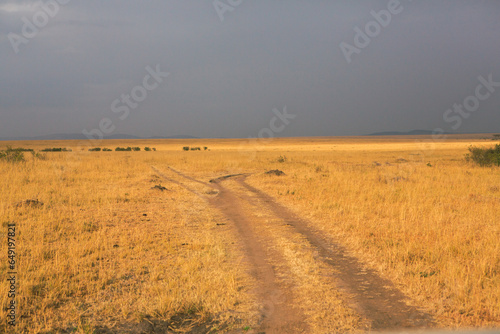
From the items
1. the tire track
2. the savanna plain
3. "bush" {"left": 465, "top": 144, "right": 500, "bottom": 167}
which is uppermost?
"bush" {"left": 465, "top": 144, "right": 500, "bottom": 167}

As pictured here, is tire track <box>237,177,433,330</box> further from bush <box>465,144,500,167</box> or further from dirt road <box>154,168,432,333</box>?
bush <box>465,144,500,167</box>

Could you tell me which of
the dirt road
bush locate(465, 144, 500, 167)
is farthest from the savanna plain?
bush locate(465, 144, 500, 167)

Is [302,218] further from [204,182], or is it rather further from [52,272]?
[204,182]

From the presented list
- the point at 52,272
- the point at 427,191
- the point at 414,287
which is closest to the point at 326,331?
the point at 414,287

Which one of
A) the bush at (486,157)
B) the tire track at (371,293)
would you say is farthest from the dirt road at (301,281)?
the bush at (486,157)

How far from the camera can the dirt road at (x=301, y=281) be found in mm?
4879

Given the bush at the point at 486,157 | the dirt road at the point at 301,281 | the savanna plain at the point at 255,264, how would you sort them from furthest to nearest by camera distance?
the bush at the point at 486,157
the savanna plain at the point at 255,264
the dirt road at the point at 301,281

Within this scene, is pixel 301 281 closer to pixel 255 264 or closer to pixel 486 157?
pixel 255 264

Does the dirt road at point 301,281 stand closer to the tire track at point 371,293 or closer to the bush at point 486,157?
the tire track at point 371,293

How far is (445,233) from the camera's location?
28.8 ft

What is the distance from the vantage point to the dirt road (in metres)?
4.88

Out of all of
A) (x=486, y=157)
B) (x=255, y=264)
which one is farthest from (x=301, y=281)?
(x=486, y=157)

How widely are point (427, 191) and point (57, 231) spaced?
631 inches

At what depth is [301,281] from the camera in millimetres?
6250
